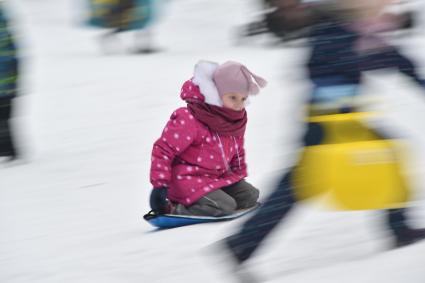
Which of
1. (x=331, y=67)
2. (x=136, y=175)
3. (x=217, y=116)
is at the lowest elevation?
(x=136, y=175)

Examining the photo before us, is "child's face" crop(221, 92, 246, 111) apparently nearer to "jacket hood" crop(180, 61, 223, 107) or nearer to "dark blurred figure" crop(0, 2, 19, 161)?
"jacket hood" crop(180, 61, 223, 107)

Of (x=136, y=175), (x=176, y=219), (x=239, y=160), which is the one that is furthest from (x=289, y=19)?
(x=176, y=219)

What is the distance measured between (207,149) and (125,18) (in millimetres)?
6314

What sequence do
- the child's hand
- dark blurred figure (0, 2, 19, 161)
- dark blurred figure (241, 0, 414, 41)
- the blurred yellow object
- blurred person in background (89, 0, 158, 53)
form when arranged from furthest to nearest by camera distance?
blurred person in background (89, 0, 158, 53), dark blurred figure (241, 0, 414, 41), dark blurred figure (0, 2, 19, 161), the child's hand, the blurred yellow object

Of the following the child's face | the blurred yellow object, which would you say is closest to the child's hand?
the child's face

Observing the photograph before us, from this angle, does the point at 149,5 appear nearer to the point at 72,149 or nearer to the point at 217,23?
the point at 217,23

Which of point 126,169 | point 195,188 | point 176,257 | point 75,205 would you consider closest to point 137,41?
point 126,169

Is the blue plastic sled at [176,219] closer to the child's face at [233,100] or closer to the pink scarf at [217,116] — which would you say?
the pink scarf at [217,116]

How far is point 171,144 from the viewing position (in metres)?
4.41

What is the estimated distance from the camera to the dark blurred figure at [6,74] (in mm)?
6199

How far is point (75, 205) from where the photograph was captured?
17.4 feet

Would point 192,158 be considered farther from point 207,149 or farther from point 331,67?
point 331,67

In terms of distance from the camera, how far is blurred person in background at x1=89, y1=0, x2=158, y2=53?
10531 millimetres

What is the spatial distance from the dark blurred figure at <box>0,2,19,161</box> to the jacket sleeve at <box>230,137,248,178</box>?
2180 millimetres
